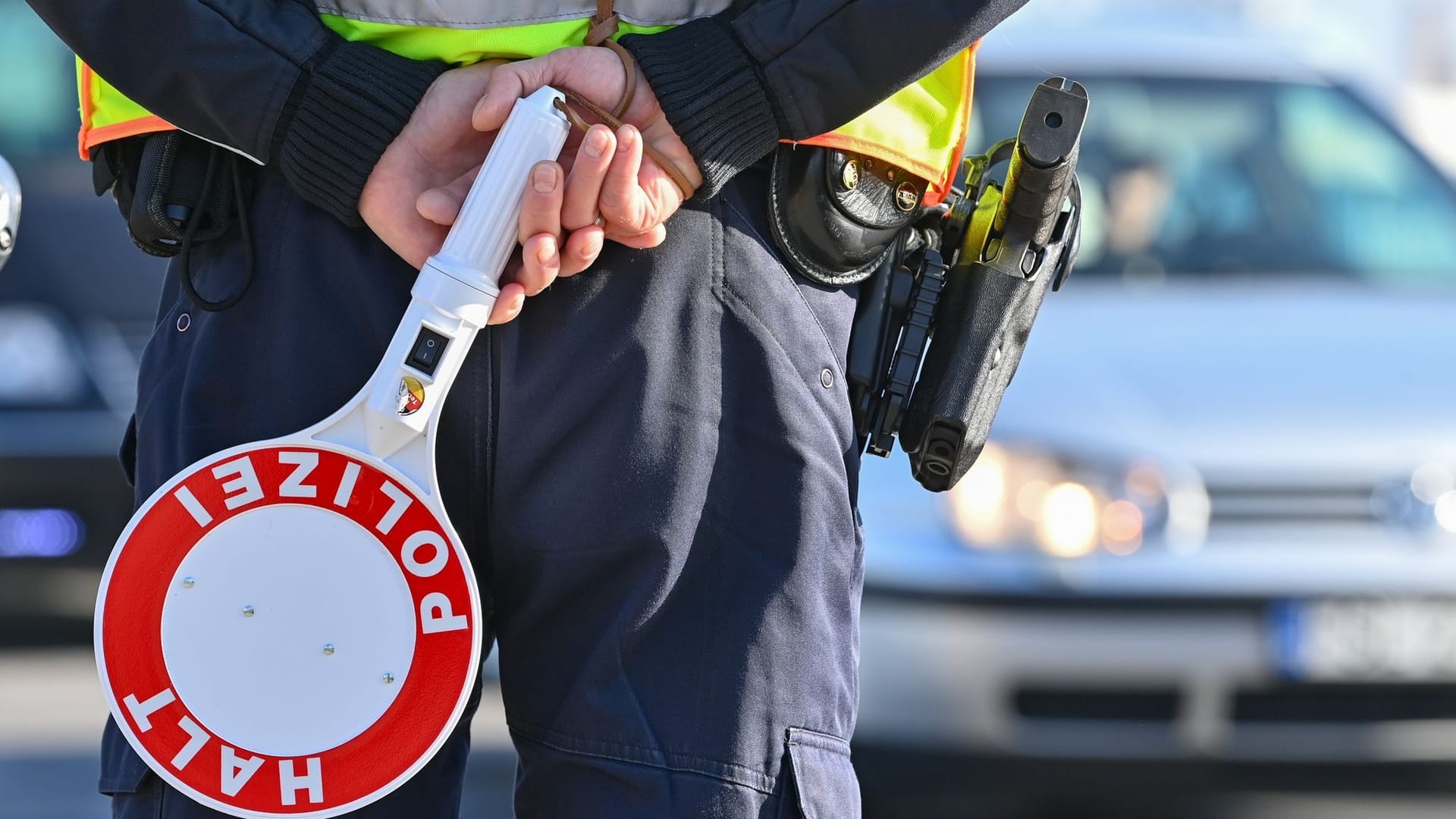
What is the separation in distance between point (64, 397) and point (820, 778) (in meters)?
3.37

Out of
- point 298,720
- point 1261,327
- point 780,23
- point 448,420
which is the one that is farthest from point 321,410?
point 1261,327

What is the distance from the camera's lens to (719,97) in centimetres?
148

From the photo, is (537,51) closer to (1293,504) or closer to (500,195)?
(500,195)

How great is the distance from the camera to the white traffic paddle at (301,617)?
4.73 ft

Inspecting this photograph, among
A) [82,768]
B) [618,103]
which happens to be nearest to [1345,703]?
[618,103]

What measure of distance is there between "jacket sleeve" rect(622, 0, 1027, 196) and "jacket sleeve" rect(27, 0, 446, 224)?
0.22 metres

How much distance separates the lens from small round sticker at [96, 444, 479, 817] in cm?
144

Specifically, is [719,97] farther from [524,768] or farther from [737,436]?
[524,768]

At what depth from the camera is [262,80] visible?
4.83ft

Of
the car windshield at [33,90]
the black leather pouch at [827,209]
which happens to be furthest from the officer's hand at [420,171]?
the car windshield at [33,90]

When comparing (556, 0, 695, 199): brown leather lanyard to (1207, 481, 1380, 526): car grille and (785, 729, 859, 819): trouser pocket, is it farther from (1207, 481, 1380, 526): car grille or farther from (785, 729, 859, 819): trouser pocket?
(1207, 481, 1380, 526): car grille

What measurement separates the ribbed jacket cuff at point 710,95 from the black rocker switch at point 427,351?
0.26m

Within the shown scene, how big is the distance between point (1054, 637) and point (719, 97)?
1.91 m

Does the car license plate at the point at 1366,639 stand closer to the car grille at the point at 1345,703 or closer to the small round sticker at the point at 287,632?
the car grille at the point at 1345,703
